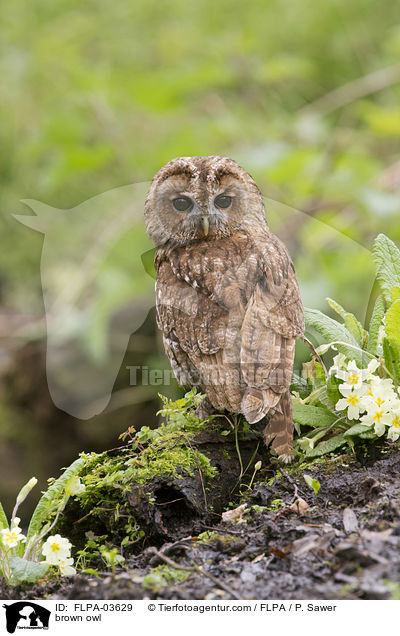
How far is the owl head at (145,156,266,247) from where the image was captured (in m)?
2.11

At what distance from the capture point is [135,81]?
14.4 ft

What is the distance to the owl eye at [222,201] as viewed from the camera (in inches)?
85.1

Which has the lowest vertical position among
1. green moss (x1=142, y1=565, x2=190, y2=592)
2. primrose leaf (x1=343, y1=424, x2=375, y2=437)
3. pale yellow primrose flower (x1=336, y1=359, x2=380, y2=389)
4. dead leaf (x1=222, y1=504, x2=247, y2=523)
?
green moss (x1=142, y1=565, x2=190, y2=592)

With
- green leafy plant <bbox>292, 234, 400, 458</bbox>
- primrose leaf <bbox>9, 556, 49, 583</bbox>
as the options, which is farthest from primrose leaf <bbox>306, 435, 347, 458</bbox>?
primrose leaf <bbox>9, 556, 49, 583</bbox>

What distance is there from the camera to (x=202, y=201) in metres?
2.11

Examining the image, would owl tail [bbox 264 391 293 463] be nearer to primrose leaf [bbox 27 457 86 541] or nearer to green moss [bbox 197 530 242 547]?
green moss [bbox 197 530 242 547]

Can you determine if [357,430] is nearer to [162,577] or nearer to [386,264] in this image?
[386,264]

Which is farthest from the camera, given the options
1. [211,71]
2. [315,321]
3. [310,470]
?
[211,71]

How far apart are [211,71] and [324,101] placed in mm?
1128

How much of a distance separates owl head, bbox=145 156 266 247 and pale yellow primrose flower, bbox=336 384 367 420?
663 mm

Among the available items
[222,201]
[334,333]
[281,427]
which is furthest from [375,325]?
[222,201]

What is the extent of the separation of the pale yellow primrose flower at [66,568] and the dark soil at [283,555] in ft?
0.08

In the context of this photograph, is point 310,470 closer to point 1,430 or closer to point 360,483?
point 360,483

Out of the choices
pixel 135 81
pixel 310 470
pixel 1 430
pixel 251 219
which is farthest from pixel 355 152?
pixel 1 430
